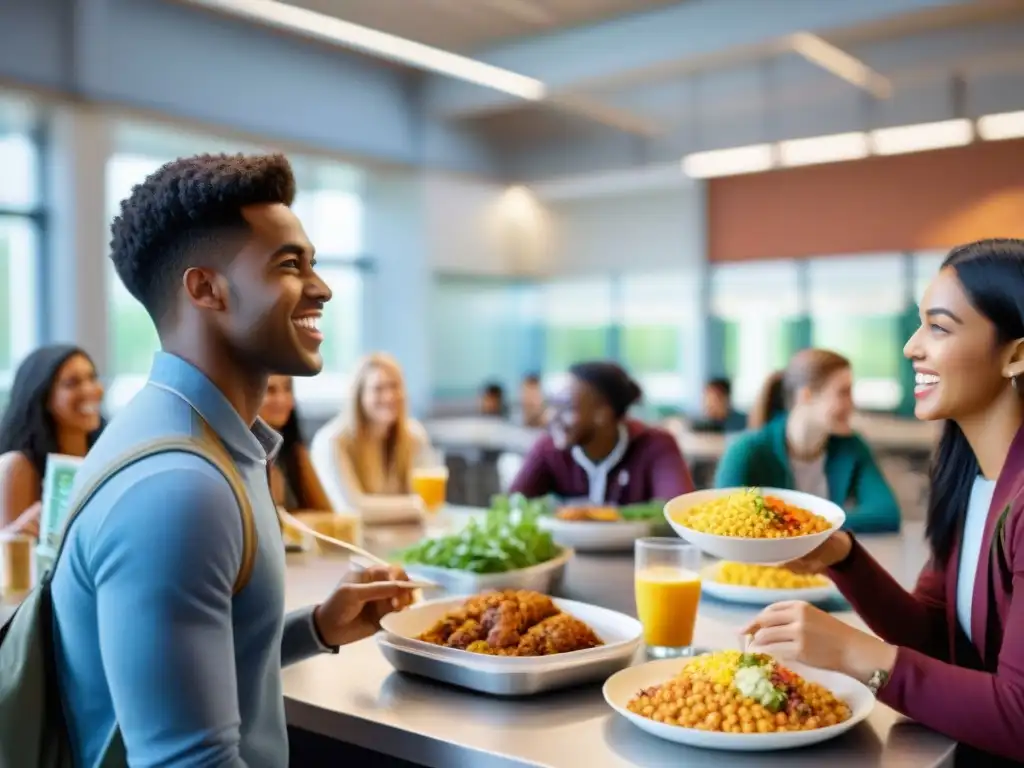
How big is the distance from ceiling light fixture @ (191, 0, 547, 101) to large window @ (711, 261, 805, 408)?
12.0ft

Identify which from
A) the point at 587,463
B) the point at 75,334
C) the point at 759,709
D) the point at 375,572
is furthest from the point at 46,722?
the point at 75,334

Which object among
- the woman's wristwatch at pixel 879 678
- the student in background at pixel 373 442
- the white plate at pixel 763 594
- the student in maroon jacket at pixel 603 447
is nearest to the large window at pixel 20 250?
the student in background at pixel 373 442

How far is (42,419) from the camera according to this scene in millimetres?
2756

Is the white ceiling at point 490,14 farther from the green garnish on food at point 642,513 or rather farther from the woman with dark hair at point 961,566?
the woman with dark hair at point 961,566

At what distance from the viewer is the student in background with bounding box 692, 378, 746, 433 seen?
697cm

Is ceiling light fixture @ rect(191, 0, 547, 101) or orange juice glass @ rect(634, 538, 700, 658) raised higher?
ceiling light fixture @ rect(191, 0, 547, 101)

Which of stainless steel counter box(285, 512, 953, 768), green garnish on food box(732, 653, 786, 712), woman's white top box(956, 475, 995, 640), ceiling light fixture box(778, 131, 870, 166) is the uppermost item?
ceiling light fixture box(778, 131, 870, 166)

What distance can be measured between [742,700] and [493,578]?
783mm

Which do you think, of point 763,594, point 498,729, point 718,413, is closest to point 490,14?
point 718,413

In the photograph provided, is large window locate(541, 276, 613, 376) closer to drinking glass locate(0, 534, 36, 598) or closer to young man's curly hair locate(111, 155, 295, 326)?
drinking glass locate(0, 534, 36, 598)

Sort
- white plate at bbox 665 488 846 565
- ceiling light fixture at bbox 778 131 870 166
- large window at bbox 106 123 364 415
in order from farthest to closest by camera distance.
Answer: large window at bbox 106 123 364 415 < ceiling light fixture at bbox 778 131 870 166 < white plate at bbox 665 488 846 565

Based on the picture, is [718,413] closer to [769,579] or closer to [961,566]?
[769,579]

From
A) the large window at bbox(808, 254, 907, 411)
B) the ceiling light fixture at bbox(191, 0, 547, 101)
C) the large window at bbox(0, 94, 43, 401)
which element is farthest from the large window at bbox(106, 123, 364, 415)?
the large window at bbox(808, 254, 907, 411)

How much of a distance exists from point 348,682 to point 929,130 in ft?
17.8
